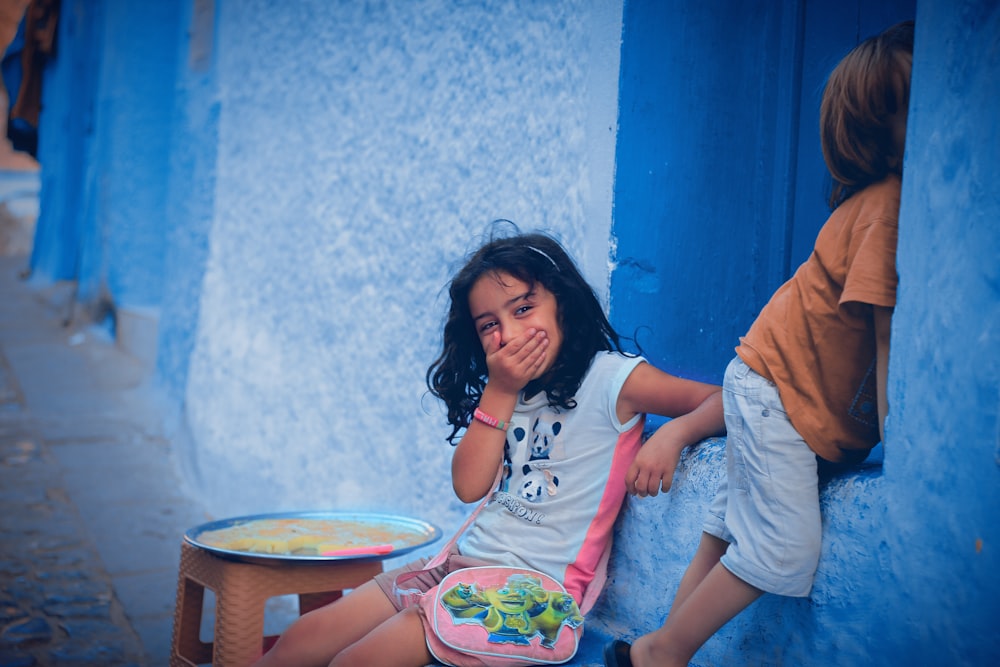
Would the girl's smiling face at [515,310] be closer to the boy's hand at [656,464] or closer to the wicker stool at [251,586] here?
the boy's hand at [656,464]

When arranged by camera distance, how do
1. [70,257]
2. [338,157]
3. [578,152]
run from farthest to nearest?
[70,257] < [338,157] < [578,152]

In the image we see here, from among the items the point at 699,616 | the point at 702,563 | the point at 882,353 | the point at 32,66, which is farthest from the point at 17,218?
the point at 882,353

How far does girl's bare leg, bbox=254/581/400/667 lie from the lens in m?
2.01

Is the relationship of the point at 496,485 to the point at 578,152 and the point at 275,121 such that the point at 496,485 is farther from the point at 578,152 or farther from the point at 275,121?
the point at 275,121

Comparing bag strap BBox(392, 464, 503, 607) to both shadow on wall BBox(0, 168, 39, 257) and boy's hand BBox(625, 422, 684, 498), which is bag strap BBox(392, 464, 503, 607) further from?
A: shadow on wall BBox(0, 168, 39, 257)

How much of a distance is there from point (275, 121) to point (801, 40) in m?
2.54

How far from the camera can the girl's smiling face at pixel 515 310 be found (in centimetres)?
199

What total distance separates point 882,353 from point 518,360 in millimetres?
725

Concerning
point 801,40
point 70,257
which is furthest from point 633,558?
A: point 70,257

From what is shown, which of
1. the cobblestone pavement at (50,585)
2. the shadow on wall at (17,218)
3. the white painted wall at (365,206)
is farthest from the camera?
the shadow on wall at (17,218)

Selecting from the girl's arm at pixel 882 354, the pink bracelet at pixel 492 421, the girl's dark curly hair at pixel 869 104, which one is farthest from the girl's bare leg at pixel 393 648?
the girl's dark curly hair at pixel 869 104

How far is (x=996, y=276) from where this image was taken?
129 centimetres

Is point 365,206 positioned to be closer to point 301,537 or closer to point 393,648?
point 301,537

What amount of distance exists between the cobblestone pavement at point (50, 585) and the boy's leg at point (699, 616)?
6.37 feet
